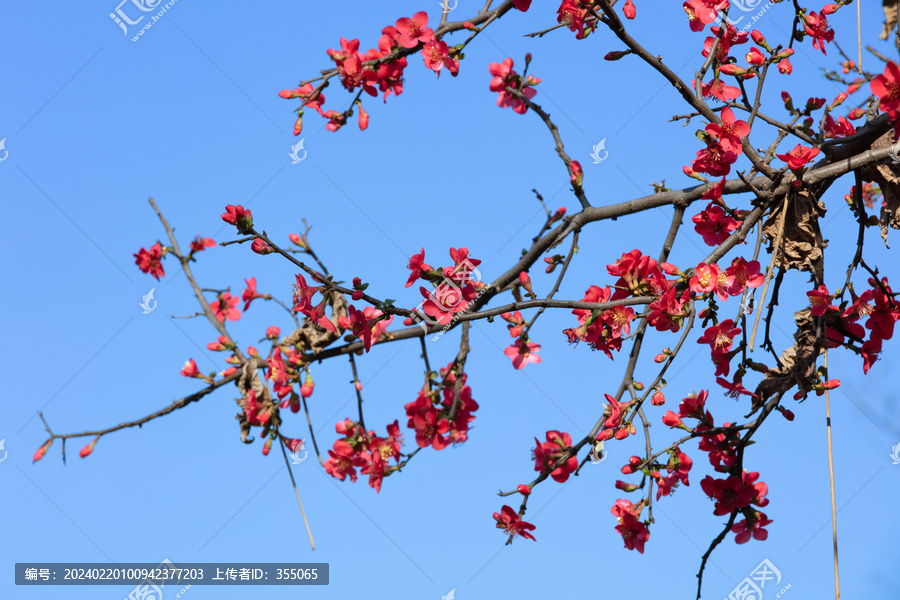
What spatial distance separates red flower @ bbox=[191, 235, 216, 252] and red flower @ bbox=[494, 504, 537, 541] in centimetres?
215

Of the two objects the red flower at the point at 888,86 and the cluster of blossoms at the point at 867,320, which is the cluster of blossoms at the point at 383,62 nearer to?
the red flower at the point at 888,86

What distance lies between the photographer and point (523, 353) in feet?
8.59

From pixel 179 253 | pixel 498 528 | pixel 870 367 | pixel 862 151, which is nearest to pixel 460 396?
pixel 498 528

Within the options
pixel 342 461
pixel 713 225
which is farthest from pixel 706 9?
pixel 342 461

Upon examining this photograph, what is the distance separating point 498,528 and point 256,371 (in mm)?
1144

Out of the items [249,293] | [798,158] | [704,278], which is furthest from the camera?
[249,293]

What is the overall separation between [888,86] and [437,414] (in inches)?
67.4

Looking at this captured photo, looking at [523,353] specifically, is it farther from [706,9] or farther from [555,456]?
[706,9]

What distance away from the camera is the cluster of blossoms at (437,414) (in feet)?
8.29

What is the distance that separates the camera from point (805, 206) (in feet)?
7.50

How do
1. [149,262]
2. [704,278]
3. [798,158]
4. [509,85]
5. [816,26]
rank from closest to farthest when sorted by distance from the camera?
[704,278] < [798,158] < [816,26] < [509,85] < [149,262]

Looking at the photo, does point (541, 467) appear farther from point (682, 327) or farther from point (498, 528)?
point (682, 327)

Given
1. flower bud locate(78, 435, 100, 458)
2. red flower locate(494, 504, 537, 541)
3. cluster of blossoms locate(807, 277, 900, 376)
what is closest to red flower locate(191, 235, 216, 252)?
flower bud locate(78, 435, 100, 458)

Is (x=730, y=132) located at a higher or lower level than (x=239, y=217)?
lower
